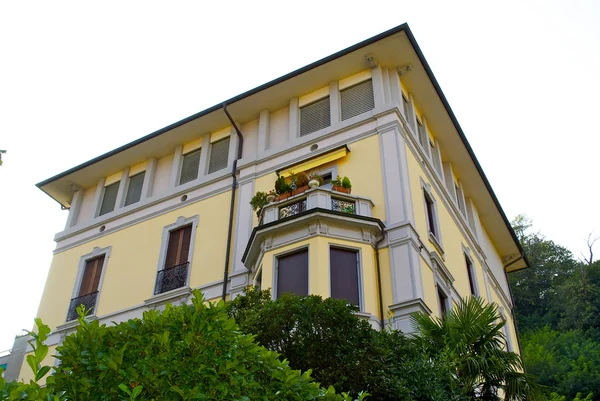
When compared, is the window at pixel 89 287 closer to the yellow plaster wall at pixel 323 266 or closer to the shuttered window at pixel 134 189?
the shuttered window at pixel 134 189

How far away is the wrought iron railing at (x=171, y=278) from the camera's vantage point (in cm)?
1834

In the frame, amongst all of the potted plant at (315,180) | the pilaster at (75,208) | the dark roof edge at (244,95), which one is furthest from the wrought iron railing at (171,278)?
the pilaster at (75,208)

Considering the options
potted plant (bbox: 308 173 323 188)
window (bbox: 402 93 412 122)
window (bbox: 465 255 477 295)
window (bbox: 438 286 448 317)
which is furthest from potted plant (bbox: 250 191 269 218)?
window (bbox: 465 255 477 295)

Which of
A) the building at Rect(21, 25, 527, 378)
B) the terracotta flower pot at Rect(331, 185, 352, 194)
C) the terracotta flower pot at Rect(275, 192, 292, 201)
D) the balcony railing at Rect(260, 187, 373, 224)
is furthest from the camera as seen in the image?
the terracotta flower pot at Rect(275, 192, 292, 201)

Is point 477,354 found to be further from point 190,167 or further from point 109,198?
point 109,198

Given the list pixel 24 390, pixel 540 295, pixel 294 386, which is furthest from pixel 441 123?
pixel 540 295

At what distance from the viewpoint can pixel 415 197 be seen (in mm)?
17047

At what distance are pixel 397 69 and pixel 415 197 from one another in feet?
15.4

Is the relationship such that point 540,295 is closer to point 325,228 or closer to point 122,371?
point 325,228

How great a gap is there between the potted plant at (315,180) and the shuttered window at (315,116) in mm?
2130

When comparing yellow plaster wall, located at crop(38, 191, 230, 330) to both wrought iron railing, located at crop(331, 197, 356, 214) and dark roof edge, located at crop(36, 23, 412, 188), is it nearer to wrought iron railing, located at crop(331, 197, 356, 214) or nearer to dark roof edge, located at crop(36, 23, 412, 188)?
dark roof edge, located at crop(36, 23, 412, 188)

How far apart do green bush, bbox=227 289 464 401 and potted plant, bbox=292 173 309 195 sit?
5.33 meters

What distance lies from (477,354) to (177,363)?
693 cm

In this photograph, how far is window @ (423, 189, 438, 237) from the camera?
18.1 metres
